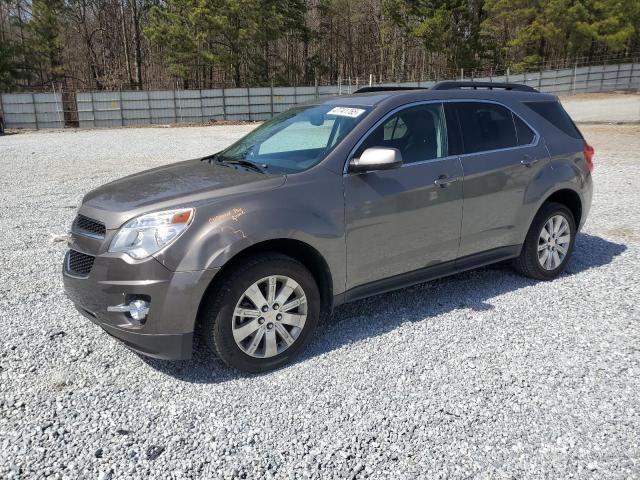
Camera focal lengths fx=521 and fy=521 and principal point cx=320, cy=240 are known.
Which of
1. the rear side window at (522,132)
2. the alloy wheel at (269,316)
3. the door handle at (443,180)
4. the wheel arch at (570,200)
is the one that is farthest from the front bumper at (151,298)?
the wheel arch at (570,200)

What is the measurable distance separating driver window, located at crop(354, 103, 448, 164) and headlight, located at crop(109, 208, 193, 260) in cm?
146

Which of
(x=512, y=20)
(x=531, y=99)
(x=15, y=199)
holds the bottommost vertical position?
(x=15, y=199)

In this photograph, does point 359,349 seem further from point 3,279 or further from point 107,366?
point 3,279

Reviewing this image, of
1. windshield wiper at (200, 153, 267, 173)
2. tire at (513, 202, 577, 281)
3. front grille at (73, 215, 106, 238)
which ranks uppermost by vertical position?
windshield wiper at (200, 153, 267, 173)

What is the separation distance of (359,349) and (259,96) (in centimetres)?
3004

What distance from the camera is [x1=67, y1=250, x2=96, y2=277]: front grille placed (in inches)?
128

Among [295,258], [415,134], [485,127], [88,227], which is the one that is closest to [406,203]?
[415,134]

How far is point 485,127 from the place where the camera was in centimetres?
444

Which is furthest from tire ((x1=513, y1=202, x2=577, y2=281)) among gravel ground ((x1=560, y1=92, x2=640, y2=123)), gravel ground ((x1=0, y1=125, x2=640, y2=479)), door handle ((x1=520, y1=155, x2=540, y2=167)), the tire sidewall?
gravel ground ((x1=560, y1=92, x2=640, y2=123))

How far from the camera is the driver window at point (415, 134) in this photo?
3.88 metres

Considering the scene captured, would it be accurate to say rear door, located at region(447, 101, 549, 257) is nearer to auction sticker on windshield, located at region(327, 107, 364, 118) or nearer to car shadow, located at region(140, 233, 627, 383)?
car shadow, located at region(140, 233, 627, 383)

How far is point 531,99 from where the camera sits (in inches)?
193

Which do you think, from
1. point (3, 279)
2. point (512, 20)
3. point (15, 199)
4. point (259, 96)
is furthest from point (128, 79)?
point (3, 279)

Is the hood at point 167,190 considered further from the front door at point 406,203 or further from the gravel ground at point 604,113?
the gravel ground at point 604,113
